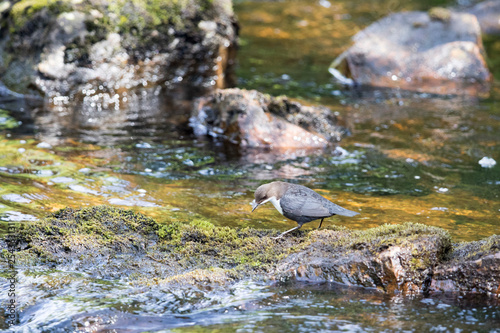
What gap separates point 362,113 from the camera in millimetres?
9734

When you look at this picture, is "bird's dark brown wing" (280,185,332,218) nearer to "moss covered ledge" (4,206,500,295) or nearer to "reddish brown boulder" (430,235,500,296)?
"moss covered ledge" (4,206,500,295)

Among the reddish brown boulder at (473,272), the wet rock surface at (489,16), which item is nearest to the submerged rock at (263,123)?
the reddish brown boulder at (473,272)

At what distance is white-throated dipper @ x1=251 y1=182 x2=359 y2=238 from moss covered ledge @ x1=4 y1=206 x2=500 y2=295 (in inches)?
6.3

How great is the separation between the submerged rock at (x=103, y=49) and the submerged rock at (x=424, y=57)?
10.2 feet

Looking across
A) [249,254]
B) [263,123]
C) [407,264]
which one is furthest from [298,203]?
[263,123]

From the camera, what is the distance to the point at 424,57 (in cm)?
1178

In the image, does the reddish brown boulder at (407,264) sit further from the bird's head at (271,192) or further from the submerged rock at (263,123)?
the submerged rock at (263,123)

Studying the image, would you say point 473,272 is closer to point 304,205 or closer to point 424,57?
point 304,205

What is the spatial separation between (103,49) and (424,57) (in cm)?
685

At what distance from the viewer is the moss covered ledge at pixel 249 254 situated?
385 cm

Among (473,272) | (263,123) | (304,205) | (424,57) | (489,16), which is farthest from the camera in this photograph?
(489,16)

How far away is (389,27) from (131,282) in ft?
33.9

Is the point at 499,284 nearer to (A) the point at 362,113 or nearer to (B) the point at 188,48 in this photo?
(A) the point at 362,113

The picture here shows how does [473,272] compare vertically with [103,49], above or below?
below
